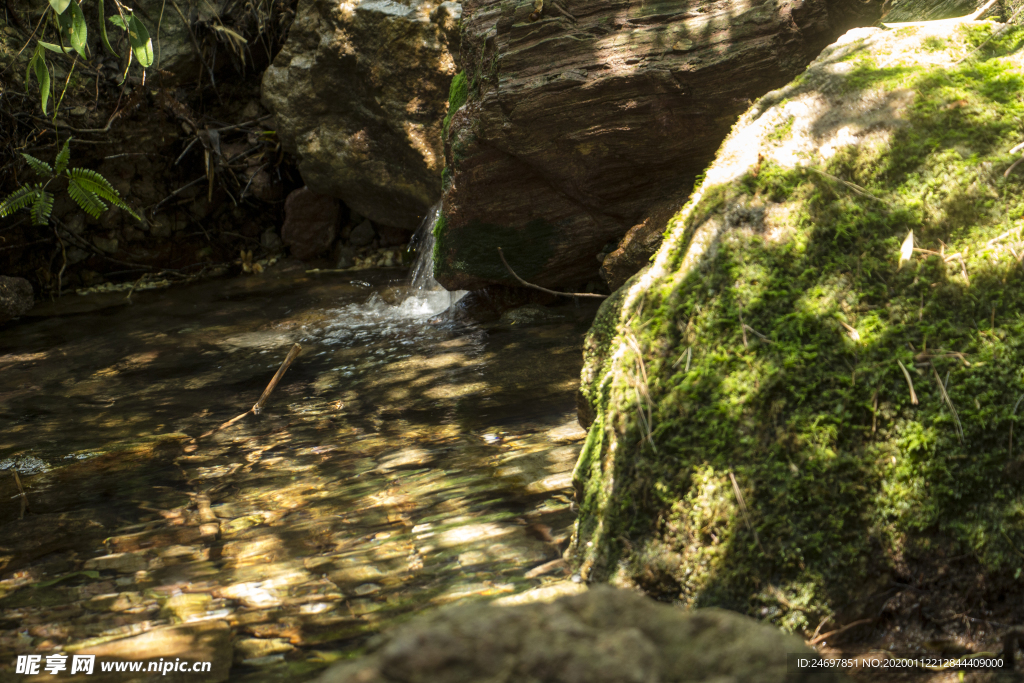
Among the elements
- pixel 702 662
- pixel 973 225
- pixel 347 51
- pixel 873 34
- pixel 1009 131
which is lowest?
pixel 702 662

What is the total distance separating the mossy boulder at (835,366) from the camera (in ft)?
6.37

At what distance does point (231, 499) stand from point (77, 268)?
23.9 feet

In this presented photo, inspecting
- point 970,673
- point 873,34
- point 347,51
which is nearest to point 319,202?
point 347,51

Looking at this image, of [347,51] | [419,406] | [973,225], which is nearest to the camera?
[973,225]

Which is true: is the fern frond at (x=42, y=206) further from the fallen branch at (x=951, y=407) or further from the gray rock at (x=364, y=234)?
the fallen branch at (x=951, y=407)

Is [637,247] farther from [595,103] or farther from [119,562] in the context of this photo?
[119,562]

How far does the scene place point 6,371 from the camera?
5969 millimetres

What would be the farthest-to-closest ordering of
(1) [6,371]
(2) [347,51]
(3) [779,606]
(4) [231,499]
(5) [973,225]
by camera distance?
(2) [347,51]
(1) [6,371]
(4) [231,499]
(5) [973,225]
(3) [779,606]

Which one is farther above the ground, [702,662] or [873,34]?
[873,34]

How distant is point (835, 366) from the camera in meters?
2.14

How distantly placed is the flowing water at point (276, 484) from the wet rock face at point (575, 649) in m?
0.88

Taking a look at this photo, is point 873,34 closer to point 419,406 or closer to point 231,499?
point 419,406

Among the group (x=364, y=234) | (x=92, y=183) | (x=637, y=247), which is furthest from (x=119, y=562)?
(x=364, y=234)

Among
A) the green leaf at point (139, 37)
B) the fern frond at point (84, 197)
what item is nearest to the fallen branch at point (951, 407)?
the green leaf at point (139, 37)
